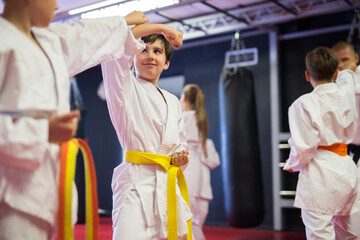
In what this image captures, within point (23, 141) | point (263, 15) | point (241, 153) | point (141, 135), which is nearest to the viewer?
point (23, 141)

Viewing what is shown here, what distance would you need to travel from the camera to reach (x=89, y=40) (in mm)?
1607

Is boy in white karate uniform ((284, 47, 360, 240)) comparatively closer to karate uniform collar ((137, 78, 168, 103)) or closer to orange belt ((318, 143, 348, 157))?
orange belt ((318, 143, 348, 157))

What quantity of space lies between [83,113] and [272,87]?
10.2ft

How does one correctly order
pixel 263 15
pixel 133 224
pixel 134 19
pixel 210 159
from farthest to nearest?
1. pixel 263 15
2. pixel 210 159
3. pixel 133 224
4. pixel 134 19

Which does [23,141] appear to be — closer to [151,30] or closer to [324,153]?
[151,30]

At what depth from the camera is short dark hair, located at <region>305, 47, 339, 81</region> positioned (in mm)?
2828

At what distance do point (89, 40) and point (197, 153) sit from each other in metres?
3.24

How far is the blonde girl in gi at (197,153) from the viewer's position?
4.52m

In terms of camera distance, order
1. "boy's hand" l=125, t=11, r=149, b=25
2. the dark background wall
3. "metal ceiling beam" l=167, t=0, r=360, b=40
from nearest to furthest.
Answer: "boy's hand" l=125, t=11, r=149, b=25 → "metal ceiling beam" l=167, t=0, r=360, b=40 → the dark background wall

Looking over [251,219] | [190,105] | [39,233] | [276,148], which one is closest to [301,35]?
[276,148]

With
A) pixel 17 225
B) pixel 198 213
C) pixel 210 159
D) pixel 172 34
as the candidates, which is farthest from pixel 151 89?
pixel 210 159

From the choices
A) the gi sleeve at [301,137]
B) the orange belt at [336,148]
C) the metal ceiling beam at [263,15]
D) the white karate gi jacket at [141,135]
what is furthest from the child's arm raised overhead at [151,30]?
the metal ceiling beam at [263,15]

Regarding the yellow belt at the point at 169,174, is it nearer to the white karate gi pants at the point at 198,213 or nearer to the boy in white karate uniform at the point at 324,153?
the boy in white karate uniform at the point at 324,153

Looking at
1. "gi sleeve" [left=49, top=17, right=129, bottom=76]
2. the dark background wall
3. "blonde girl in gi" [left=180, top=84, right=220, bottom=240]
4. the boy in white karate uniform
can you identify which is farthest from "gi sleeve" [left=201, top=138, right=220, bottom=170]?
"gi sleeve" [left=49, top=17, right=129, bottom=76]
